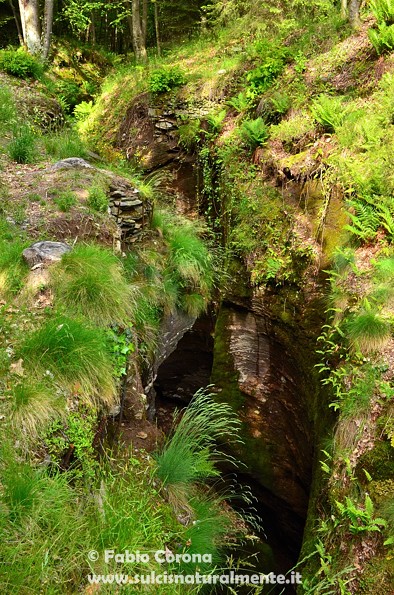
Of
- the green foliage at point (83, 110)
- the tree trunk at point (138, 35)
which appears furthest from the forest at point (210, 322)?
the tree trunk at point (138, 35)

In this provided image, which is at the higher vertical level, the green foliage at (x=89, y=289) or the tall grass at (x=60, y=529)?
the green foliage at (x=89, y=289)

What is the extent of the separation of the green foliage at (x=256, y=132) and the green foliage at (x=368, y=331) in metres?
4.30

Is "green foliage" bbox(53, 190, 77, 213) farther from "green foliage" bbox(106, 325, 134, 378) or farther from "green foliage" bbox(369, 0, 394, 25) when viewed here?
"green foliage" bbox(369, 0, 394, 25)

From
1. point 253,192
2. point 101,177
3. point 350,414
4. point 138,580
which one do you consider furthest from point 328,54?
point 138,580

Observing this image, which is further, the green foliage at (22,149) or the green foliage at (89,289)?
the green foliage at (22,149)

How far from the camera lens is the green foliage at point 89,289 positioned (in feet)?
13.5

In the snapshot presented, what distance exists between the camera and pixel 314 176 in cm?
613

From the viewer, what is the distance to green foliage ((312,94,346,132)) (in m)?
6.11

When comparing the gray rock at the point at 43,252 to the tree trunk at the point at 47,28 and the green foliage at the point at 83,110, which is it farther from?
the tree trunk at the point at 47,28

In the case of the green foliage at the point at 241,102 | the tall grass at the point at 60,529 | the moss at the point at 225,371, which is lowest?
the moss at the point at 225,371

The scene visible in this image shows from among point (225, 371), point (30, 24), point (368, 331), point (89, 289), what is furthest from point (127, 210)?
point (30, 24)

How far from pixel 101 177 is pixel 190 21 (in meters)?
11.4

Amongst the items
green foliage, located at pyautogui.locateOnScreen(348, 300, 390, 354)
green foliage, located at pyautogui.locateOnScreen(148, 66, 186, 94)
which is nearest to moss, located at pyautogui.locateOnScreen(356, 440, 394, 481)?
green foliage, located at pyautogui.locateOnScreen(348, 300, 390, 354)

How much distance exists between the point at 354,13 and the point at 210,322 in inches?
242
